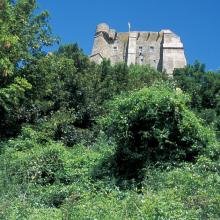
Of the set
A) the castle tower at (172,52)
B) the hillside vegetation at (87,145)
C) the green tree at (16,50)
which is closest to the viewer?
the hillside vegetation at (87,145)

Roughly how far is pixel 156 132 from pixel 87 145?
5.67 metres

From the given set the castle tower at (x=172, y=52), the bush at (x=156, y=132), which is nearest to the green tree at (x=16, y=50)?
the bush at (x=156, y=132)

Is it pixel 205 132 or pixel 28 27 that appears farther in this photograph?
pixel 28 27

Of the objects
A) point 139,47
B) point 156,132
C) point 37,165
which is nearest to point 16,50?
point 37,165

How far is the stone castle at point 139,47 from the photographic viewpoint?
2660 inches

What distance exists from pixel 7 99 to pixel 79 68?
25.4 ft

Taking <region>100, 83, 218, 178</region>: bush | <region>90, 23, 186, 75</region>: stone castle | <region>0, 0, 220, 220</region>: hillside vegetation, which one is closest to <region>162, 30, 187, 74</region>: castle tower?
<region>90, 23, 186, 75</region>: stone castle

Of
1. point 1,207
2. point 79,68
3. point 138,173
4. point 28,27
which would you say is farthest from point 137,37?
point 1,207

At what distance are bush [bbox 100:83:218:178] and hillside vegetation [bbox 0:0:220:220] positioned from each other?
3cm

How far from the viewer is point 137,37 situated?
71.6m

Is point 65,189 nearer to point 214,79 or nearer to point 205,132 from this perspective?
point 205,132

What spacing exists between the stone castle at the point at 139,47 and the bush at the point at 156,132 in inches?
2116

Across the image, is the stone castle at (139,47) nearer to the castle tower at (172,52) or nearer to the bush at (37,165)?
the castle tower at (172,52)

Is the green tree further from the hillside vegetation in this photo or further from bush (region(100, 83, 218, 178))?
bush (region(100, 83, 218, 178))
